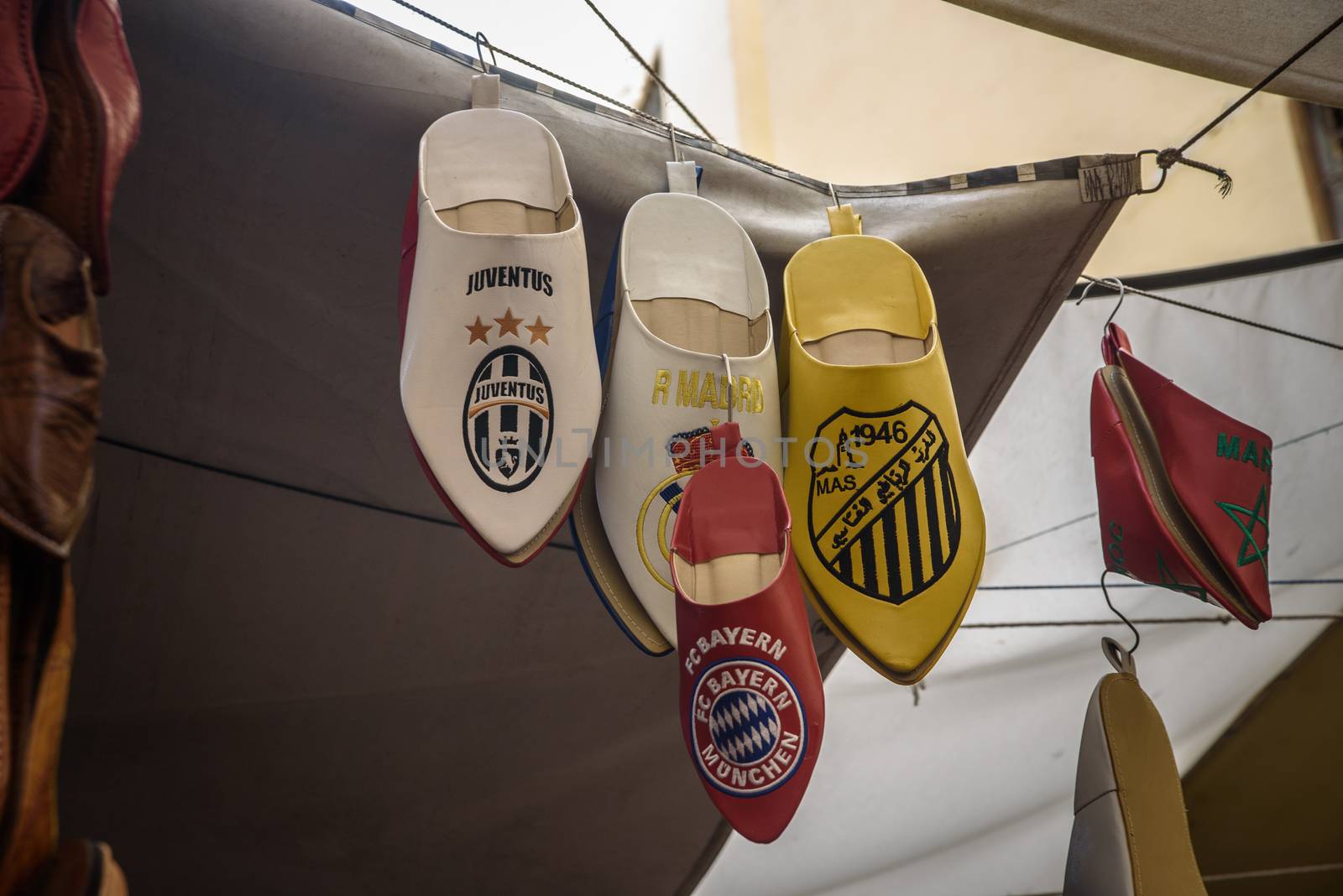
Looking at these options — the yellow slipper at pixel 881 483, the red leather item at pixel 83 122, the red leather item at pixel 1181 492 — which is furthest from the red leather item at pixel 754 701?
the red leather item at pixel 1181 492

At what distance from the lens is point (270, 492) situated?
1.26 meters

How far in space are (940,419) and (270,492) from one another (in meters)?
0.90

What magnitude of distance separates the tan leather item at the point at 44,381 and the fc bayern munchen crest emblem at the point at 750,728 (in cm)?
41

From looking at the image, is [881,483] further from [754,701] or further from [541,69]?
[541,69]

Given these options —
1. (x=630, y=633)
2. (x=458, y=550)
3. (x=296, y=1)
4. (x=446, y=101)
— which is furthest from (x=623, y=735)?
(x=296, y=1)

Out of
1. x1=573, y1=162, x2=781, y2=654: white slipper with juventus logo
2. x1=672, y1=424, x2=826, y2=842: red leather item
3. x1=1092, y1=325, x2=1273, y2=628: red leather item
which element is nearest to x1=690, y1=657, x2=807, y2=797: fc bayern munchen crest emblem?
x1=672, y1=424, x2=826, y2=842: red leather item


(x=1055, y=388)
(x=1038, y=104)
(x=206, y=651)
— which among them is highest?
(x=1038, y=104)

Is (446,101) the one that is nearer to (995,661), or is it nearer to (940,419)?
(940,419)

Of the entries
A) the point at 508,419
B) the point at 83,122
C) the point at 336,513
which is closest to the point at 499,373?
the point at 508,419

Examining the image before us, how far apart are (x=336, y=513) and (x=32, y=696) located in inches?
34.4

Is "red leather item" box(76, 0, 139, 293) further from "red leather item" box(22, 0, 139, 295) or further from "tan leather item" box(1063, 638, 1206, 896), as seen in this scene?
"tan leather item" box(1063, 638, 1206, 896)

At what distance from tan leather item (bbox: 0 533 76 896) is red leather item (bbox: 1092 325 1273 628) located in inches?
39.8

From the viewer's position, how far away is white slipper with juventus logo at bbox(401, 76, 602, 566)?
→ 70 cm

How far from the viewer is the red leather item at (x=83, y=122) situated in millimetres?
540
